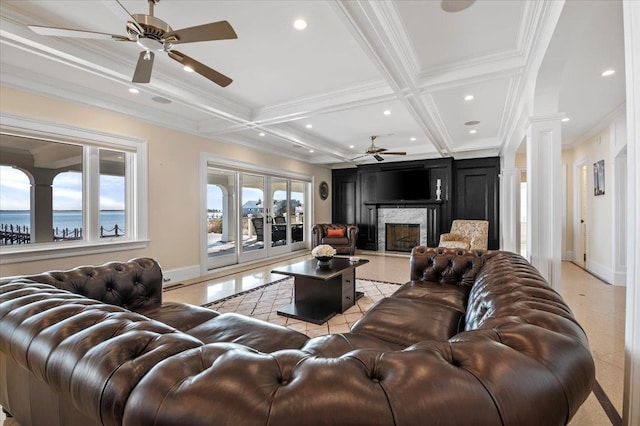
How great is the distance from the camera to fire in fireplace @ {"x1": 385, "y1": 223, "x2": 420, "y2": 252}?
7.89 m

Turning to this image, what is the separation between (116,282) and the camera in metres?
2.13

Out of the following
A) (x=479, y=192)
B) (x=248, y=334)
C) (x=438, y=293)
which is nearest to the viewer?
(x=248, y=334)

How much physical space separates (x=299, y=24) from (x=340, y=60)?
700 millimetres

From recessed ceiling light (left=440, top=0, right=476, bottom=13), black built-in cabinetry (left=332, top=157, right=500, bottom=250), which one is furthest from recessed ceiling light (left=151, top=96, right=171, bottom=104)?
black built-in cabinetry (left=332, top=157, right=500, bottom=250)

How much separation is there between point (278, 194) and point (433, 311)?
18.8ft

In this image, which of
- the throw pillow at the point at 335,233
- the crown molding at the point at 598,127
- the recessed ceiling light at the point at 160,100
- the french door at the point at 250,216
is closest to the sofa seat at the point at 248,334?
the recessed ceiling light at the point at 160,100

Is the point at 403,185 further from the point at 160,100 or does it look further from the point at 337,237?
the point at 160,100

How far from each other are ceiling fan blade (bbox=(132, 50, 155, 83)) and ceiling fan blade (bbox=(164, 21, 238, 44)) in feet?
1.23

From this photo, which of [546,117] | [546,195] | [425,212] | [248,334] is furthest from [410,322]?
[425,212]

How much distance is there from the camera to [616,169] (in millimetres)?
4492

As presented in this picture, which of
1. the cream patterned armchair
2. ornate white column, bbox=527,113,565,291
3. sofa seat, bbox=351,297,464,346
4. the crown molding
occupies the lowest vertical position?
sofa seat, bbox=351,297,464,346

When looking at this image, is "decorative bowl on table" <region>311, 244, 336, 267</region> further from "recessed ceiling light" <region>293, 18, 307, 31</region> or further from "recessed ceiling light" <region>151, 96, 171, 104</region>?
"recessed ceiling light" <region>151, 96, 171, 104</region>

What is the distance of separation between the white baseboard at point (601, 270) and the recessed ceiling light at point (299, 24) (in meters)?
5.73

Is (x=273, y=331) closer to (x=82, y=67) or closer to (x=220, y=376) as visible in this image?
(x=220, y=376)
